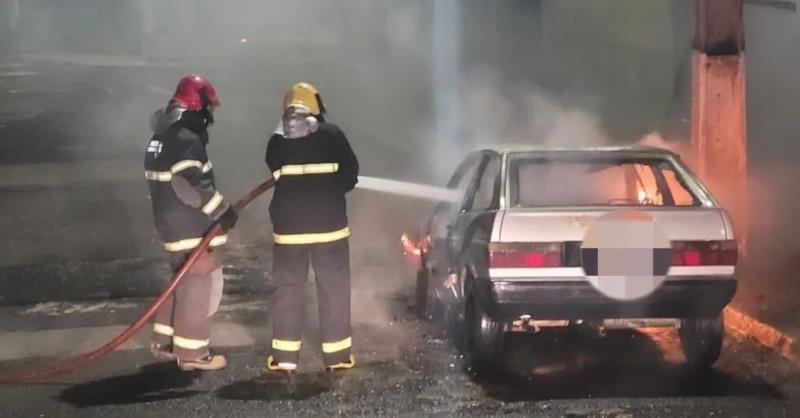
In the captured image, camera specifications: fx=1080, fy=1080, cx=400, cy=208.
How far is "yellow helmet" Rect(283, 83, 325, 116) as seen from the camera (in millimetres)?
6543

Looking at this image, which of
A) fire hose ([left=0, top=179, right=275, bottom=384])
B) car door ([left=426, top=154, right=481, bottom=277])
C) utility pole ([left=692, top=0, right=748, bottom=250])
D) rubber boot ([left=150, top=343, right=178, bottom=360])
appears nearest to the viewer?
fire hose ([left=0, top=179, right=275, bottom=384])

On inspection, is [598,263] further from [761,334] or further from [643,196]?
[761,334]

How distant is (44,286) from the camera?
9789 millimetres

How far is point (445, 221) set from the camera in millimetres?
7746

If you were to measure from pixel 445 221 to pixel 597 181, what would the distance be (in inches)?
46.4

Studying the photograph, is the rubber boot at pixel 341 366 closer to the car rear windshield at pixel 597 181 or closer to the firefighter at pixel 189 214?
the firefighter at pixel 189 214

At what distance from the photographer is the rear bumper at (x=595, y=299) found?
6.10m

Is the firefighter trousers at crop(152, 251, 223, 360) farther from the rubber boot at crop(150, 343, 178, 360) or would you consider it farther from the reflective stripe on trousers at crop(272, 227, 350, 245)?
the reflective stripe on trousers at crop(272, 227, 350, 245)

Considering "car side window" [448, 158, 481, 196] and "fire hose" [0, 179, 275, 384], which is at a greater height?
"car side window" [448, 158, 481, 196]

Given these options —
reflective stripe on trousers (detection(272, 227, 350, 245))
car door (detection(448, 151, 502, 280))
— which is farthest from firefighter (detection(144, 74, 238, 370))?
car door (detection(448, 151, 502, 280))

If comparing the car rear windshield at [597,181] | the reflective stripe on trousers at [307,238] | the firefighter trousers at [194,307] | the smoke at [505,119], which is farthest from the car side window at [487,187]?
the smoke at [505,119]

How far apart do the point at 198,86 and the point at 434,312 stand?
2.74 m

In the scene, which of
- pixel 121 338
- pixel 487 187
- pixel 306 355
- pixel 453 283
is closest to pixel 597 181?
pixel 487 187

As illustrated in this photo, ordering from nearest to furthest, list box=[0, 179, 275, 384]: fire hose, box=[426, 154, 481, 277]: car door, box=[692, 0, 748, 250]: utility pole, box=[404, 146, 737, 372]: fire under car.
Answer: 1. box=[404, 146, 737, 372]: fire under car
2. box=[0, 179, 275, 384]: fire hose
3. box=[426, 154, 481, 277]: car door
4. box=[692, 0, 748, 250]: utility pole
